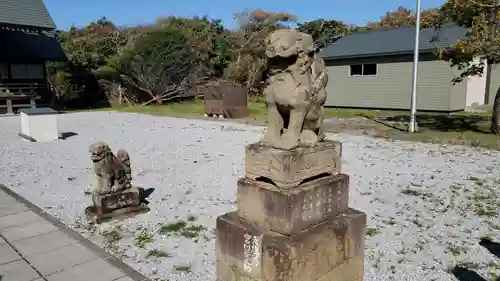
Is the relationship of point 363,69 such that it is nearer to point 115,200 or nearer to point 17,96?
point 115,200

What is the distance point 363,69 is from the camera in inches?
837

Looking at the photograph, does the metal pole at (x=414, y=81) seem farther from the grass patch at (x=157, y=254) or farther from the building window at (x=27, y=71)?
the building window at (x=27, y=71)

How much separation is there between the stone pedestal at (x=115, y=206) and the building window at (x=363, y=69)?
18.3 m

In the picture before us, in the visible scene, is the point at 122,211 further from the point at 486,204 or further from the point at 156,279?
the point at 486,204

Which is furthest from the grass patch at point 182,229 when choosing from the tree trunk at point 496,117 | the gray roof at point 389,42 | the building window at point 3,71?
the building window at point 3,71

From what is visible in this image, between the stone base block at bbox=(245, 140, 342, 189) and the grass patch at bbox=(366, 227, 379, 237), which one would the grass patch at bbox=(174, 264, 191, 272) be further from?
the grass patch at bbox=(366, 227, 379, 237)

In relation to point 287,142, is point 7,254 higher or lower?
lower

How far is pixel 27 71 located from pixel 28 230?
68.8ft

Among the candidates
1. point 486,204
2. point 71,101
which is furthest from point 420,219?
point 71,101

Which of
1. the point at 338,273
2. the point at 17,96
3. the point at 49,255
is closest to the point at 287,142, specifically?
the point at 338,273

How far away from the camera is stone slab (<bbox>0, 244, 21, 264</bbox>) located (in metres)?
3.82

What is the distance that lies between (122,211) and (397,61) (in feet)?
59.5

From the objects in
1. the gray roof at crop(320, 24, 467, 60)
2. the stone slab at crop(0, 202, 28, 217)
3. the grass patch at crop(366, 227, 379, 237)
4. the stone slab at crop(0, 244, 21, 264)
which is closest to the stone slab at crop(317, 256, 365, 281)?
the grass patch at crop(366, 227, 379, 237)

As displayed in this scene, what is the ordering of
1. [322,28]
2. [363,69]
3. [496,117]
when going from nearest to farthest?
[496,117], [363,69], [322,28]
